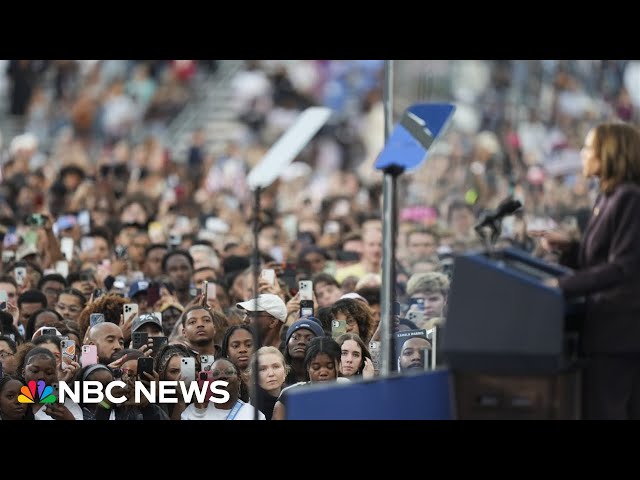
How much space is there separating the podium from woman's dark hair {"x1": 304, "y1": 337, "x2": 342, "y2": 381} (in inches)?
112

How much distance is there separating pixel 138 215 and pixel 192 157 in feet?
26.7

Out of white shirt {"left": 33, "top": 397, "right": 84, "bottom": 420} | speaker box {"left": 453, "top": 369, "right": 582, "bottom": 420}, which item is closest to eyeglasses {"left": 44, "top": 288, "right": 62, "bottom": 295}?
white shirt {"left": 33, "top": 397, "right": 84, "bottom": 420}

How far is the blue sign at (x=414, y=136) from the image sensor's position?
7309 millimetres

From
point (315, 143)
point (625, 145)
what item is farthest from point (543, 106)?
point (625, 145)

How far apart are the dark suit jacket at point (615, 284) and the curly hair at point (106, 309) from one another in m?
4.61

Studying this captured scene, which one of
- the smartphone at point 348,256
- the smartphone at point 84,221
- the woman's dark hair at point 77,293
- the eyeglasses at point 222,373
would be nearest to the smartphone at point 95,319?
the woman's dark hair at point 77,293

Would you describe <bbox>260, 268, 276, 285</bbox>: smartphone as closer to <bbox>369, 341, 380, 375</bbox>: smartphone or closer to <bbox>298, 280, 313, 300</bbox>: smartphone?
<bbox>298, 280, 313, 300</bbox>: smartphone

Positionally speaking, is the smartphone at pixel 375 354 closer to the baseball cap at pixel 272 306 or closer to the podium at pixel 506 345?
the baseball cap at pixel 272 306

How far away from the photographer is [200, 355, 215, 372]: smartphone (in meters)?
9.27

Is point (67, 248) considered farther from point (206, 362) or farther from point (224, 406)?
point (224, 406)

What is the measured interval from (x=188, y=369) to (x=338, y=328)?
1157 mm

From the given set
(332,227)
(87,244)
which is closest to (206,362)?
(87,244)
